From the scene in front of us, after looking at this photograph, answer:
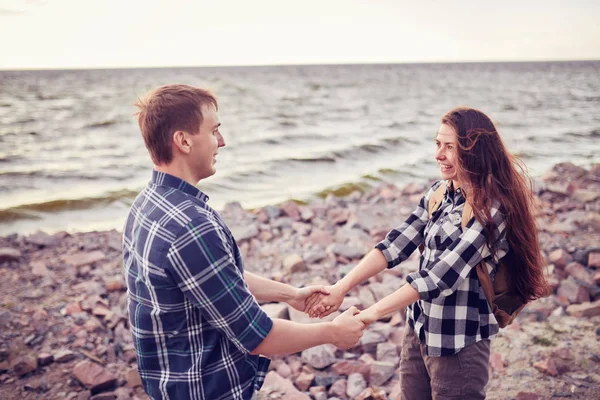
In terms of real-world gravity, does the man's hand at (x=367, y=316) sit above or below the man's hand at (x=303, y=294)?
above

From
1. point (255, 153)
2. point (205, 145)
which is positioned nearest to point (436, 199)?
point (205, 145)

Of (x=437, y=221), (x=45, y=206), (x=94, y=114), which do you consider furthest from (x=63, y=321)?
(x=94, y=114)

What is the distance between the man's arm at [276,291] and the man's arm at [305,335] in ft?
1.72

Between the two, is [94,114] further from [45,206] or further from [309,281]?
[309,281]

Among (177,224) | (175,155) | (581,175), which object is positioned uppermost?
(175,155)

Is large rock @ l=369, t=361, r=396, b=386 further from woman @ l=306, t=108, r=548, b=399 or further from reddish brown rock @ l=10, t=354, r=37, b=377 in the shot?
reddish brown rock @ l=10, t=354, r=37, b=377

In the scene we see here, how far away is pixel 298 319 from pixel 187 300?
3067 millimetres

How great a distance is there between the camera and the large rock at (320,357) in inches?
162

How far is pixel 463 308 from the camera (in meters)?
2.28

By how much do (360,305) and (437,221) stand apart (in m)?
2.86

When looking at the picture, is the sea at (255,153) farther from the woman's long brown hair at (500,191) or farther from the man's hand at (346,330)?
the man's hand at (346,330)

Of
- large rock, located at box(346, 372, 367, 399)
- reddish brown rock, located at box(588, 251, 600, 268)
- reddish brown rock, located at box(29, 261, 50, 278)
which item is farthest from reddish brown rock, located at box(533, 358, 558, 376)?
reddish brown rock, located at box(29, 261, 50, 278)

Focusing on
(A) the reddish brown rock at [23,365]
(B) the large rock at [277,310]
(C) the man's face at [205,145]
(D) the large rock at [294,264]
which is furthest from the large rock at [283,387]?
(C) the man's face at [205,145]

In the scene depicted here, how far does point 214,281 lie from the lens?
1.69 m
